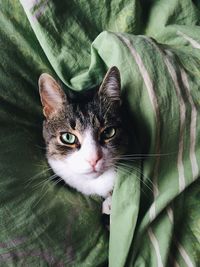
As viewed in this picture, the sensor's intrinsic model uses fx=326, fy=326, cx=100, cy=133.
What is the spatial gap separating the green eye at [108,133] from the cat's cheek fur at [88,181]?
0.09 metres

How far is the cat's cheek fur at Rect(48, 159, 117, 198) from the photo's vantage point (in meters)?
0.91

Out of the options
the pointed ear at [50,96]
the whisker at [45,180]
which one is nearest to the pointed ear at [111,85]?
the pointed ear at [50,96]

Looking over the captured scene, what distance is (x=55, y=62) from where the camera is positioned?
0.89 m

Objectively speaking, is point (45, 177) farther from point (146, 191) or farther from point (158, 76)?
point (158, 76)

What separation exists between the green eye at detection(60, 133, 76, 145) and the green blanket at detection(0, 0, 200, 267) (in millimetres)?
102

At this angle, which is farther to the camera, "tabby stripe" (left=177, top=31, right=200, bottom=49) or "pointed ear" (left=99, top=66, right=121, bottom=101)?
"tabby stripe" (left=177, top=31, right=200, bottom=49)

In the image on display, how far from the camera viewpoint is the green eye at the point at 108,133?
86cm

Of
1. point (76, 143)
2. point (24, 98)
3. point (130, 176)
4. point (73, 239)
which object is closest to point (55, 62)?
point (24, 98)

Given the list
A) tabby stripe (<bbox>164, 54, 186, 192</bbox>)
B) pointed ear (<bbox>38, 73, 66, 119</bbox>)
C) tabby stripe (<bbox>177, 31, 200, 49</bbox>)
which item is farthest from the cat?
tabby stripe (<bbox>177, 31, 200, 49</bbox>)

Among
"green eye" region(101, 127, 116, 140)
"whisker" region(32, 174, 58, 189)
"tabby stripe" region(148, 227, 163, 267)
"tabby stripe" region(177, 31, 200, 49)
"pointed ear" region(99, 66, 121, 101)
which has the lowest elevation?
"tabby stripe" region(148, 227, 163, 267)

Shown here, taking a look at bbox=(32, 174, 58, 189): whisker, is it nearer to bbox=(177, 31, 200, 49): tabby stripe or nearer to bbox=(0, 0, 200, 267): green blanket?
bbox=(0, 0, 200, 267): green blanket

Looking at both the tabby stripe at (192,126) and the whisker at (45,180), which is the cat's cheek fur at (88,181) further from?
the tabby stripe at (192,126)

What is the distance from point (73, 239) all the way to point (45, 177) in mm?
185

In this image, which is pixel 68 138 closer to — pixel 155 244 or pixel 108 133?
pixel 108 133
